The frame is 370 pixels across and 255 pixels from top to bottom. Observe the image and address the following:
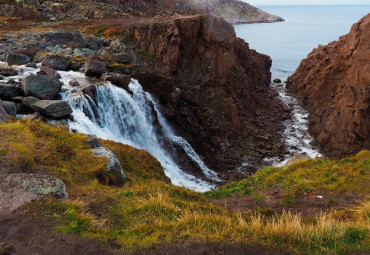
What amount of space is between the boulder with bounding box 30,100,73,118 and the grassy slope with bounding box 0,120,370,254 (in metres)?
5.60

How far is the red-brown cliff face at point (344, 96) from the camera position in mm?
27047

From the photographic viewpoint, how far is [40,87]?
19.5 meters

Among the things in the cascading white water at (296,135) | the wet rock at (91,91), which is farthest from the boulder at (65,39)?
the cascading white water at (296,135)

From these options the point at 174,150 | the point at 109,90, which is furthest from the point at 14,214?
the point at 174,150

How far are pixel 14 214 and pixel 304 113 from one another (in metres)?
36.8

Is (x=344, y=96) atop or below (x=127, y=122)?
atop

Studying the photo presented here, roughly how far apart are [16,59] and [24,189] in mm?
20190

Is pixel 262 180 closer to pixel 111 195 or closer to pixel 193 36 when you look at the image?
pixel 111 195

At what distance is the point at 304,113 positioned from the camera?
126 ft

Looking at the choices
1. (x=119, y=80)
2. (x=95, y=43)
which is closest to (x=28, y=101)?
(x=119, y=80)

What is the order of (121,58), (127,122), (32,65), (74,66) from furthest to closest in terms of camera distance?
(121,58) < (74,66) < (32,65) < (127,122)

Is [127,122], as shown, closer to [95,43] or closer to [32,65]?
[32,65]

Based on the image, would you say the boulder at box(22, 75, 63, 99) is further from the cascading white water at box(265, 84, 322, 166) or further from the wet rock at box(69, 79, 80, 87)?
the cascading white water at box(265, 84, 322, 166)

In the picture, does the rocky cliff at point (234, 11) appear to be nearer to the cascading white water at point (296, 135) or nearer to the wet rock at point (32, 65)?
the cascading white water at point (296, 135)
